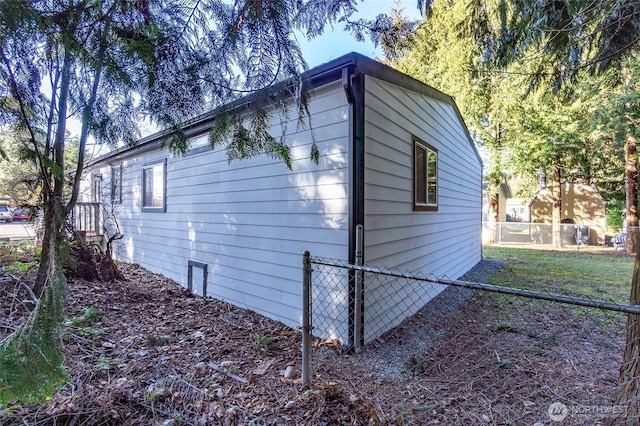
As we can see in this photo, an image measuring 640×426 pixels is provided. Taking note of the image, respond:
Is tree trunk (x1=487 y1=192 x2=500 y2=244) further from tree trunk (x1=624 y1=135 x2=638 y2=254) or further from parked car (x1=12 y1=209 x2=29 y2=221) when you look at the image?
parked car (x1=12 y1=209 x2=29 y2=221)

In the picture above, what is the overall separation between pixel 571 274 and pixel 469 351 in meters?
6.43

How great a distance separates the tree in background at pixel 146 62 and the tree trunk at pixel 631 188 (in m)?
14.0

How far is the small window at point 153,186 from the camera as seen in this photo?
7020mm

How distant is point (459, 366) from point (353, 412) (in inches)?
58.2

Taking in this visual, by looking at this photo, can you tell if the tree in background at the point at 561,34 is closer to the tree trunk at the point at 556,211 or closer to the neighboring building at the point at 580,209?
the tree trunk at the point at 556,211

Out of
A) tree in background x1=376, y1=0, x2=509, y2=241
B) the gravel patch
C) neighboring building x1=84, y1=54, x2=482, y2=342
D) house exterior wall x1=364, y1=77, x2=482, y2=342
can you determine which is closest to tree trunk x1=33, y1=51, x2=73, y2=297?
neighboring building x1=84, y1=54, x2=482, y2=342

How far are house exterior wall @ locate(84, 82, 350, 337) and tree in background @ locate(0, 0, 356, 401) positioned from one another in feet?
3.89

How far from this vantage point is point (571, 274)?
26.8 ft

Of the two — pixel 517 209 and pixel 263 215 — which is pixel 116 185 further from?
pixel 517 209

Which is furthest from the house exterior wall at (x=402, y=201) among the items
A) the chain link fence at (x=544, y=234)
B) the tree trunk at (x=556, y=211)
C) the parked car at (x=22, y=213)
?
the chain link fence at (x=544, y=234)

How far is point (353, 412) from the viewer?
2270 millimetres

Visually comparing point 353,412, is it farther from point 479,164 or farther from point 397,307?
point 479,164

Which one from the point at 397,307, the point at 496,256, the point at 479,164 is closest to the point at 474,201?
the point at 479,164

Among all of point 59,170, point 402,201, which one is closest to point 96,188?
point 59,170
